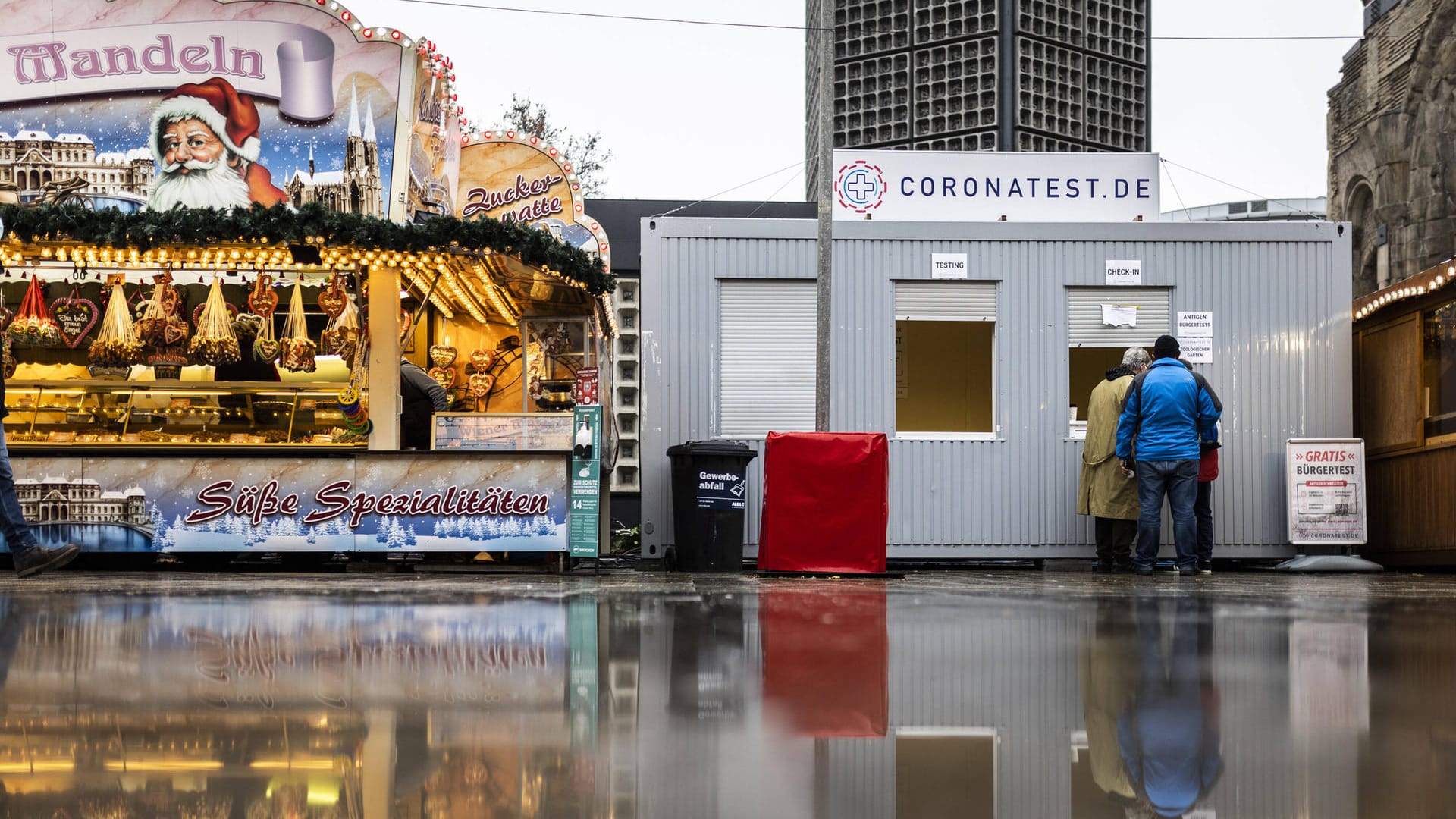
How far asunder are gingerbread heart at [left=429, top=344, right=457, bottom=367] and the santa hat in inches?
137

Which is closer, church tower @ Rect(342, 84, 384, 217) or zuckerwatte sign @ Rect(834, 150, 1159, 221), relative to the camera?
church tower @ Rect(342, 84, 384, 217)

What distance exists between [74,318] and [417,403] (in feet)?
10.7

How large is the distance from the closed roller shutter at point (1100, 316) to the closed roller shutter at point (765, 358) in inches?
109

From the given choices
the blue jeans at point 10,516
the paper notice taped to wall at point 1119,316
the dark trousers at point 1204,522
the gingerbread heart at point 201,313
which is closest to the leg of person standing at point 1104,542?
the dark trousers at point 1204,522

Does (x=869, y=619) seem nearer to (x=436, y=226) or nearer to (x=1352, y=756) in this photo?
(x=1352, y=756)

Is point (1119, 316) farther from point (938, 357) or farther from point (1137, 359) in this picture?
point (938, 357)

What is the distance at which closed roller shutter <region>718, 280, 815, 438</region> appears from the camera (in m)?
14.4

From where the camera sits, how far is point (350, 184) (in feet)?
40.7

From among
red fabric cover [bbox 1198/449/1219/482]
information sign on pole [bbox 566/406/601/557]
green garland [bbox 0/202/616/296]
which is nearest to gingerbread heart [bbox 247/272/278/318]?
green garland [bbox 0/202/616/296]

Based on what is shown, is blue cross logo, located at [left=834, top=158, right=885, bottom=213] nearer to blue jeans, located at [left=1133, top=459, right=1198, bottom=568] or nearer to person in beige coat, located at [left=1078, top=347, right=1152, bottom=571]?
person in beige coat, located at [left=1078, top=347, right=1152, bottom=571]

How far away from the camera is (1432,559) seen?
14117mm

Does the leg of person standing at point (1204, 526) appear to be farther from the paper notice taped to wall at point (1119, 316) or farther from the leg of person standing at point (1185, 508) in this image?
the paper notice taped to wall at point (1119, 316)

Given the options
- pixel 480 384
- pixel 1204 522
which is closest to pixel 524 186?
pixel 480 384

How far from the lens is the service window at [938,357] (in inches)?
577
